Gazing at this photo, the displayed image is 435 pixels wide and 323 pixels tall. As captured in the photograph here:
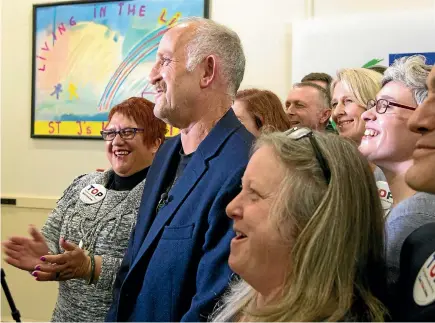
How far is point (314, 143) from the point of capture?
103 cm

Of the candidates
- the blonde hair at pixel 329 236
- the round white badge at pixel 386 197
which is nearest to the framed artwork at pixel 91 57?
the round white badge at pixel 386 197

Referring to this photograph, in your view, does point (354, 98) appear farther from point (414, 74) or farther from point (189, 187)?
point (189, 187)

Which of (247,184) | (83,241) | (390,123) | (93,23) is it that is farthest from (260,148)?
(93,23)

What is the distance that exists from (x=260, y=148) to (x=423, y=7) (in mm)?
2123

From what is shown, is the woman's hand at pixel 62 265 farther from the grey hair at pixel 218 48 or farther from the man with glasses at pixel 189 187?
the grey hair at pixel 218 48

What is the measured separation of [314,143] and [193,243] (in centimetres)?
51

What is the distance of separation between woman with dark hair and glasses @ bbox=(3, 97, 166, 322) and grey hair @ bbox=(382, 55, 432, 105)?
1.05 metres

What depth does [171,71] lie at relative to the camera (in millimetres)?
1660

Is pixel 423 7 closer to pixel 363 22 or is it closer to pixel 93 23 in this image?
pixel 363 22

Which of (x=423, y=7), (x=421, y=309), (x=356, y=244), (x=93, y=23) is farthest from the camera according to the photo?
(x=93, y=23)

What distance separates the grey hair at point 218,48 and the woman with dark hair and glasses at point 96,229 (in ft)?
2.06

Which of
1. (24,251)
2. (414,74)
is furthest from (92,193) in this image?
(414,74)

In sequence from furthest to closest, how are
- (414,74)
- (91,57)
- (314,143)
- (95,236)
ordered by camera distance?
(91,57)
(95,236)
(414,74)
(314,143)

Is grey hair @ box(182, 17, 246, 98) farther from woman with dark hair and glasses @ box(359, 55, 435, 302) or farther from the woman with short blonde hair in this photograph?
the woman with short blonde hair
